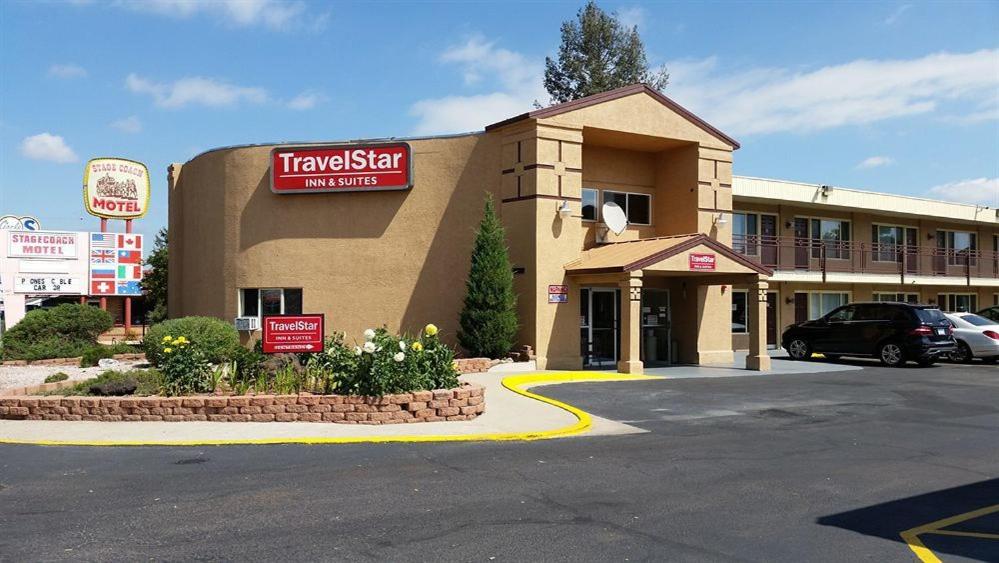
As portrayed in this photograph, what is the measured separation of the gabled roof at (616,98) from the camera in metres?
19.2

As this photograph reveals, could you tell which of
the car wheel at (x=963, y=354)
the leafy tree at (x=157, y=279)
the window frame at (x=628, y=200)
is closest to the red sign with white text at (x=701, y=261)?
the window frame at (x=628, y=200)

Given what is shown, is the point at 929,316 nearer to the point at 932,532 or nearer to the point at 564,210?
the point at 564,210

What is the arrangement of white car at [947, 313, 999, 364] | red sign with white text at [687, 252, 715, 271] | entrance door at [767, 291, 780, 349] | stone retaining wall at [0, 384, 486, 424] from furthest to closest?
entrance door at [767, 291, 780, 349]
white car at [947, 313, 999, 364]
red sign with white text at [687, 252, 715, 271]
stone retaining wall at [0, 384, 486, 424]

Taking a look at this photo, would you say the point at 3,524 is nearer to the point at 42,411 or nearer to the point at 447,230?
the point at 42,411

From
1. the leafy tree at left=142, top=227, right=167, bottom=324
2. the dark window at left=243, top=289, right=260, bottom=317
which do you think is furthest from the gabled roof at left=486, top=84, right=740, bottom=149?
the leafy tree at left=142, top=227, right=167, bottom=324

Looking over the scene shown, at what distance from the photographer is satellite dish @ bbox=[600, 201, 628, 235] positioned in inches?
803

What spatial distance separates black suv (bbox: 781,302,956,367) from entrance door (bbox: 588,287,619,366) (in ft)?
21.4

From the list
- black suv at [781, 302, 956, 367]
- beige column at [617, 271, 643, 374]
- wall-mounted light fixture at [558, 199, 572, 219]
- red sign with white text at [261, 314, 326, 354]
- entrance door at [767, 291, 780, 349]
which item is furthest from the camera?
entrance door at [767, 291, 780, 349]

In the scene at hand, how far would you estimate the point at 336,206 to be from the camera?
2095 centimetres

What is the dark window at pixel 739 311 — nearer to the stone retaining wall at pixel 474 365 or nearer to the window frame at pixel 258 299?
the stone retaining wall at pixel 474 365

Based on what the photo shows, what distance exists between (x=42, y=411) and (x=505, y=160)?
1182 centimetres

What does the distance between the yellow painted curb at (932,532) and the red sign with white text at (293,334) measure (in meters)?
9.11

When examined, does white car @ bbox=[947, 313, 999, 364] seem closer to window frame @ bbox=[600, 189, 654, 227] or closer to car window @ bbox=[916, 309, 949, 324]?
car window @ bbox=[916, 309, 949, 324]

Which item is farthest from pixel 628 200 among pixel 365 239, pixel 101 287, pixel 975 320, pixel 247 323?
pixel 101 287
